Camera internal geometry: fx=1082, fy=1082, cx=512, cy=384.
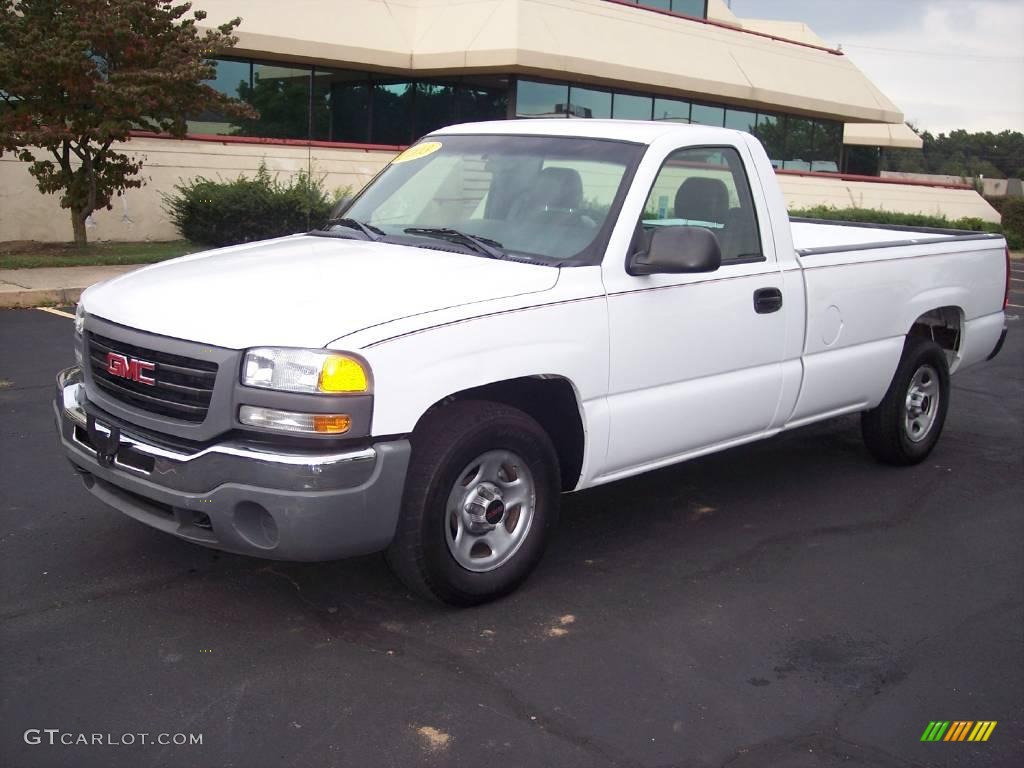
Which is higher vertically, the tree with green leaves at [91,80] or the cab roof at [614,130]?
the tree with green leaves at [91,80]

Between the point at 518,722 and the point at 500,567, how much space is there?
949 millimetres

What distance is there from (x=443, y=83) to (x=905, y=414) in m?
19.0

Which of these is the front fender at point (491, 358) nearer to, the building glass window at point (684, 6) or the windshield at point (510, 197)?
the windshield at point (510, 197)

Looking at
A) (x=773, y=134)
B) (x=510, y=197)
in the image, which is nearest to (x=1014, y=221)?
(x=773, y=134)

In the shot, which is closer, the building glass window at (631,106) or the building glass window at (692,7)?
the building glass window at (631,106)

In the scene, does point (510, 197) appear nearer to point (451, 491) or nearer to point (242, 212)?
point (451, 491)

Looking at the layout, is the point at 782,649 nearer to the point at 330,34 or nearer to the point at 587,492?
the point at 587,492

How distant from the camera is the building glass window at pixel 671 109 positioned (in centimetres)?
2619

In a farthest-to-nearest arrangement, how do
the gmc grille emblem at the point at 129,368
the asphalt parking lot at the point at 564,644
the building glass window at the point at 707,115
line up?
the building glass window at the point at 707,115 → the gmc grille emblem at the point at 129,368 → the asphalt parking lot at the point at 564,644

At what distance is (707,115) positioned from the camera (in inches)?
1081

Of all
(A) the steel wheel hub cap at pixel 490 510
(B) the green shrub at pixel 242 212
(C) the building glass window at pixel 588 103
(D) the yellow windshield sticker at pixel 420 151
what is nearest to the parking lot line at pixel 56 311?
(B) the green shrub at pixel 242 212

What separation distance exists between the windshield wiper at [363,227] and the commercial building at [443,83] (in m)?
13.4

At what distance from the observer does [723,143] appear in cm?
547

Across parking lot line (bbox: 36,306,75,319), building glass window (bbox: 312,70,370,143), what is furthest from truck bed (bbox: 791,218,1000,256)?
building glass window (bbox: 312,70,370,143)
